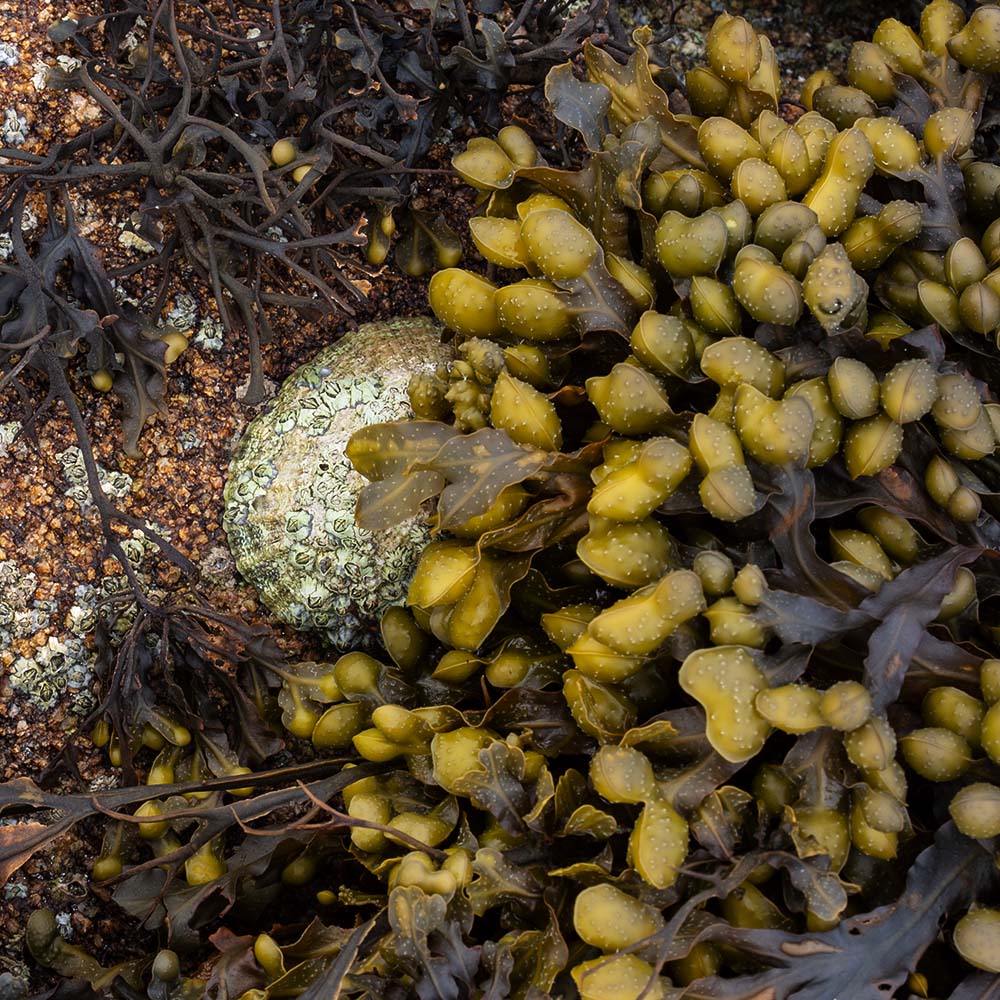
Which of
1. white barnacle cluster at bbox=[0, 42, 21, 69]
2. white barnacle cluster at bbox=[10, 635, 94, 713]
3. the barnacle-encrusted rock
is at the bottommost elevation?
white barnacle cluster at bbox=[10, 635, 94, 713]

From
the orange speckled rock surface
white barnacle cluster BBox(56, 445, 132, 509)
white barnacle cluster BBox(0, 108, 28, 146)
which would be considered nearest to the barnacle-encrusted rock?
the orange speckled rock surface

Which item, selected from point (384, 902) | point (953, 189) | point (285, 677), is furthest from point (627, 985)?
point (953, 189)

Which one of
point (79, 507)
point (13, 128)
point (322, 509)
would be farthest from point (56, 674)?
point (13, 128)

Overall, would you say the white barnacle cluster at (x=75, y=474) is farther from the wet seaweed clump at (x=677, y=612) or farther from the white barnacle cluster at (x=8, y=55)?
the white barnacle cluster at (x=8, y=55)

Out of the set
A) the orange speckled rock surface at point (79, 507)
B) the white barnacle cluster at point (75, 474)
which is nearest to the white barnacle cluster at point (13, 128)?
the orange speckled rock surface at point (79, 507)

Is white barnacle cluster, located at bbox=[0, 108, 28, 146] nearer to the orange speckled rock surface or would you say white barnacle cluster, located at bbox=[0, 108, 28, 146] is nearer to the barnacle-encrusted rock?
the orange speckled rock surface

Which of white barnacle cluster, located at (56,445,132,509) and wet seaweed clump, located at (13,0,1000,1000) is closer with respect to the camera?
wet seaweed clump, located at (13,0,1000,1000)
